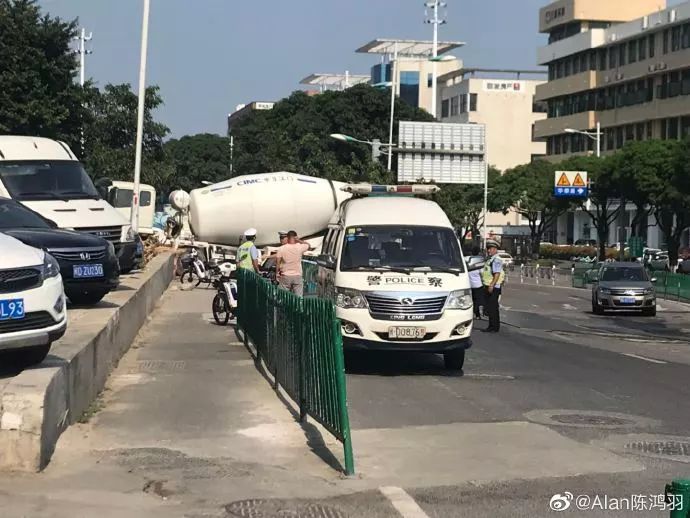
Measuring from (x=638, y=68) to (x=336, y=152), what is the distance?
73.7ft

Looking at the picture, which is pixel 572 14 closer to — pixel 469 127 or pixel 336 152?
pixel 336 152

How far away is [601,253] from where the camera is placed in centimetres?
6844

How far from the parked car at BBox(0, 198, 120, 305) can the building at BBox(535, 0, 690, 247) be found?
2188 inches

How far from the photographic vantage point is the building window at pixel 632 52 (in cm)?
7744

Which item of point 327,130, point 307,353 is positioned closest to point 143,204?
point 307,353

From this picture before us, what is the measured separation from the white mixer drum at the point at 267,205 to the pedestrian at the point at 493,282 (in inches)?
367

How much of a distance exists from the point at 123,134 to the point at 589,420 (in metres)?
40.1

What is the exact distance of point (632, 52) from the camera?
7800 cm

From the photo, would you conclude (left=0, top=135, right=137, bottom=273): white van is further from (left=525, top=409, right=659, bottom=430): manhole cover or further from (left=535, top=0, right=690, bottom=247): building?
(left=535, top=0, right=690, bottom=247): building

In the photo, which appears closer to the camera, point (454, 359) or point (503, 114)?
point (454, 359)

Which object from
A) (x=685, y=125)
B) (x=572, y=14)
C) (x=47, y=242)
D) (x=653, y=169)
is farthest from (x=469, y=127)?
(x=572, y=14)

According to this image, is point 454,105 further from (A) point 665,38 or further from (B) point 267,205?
(B) point 267,205

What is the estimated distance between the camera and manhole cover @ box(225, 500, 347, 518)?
6.72 meters

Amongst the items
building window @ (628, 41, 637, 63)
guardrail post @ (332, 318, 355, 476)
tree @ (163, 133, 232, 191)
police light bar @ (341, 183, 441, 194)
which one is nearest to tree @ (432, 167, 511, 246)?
building window @ (628, 41, 637, 63)
